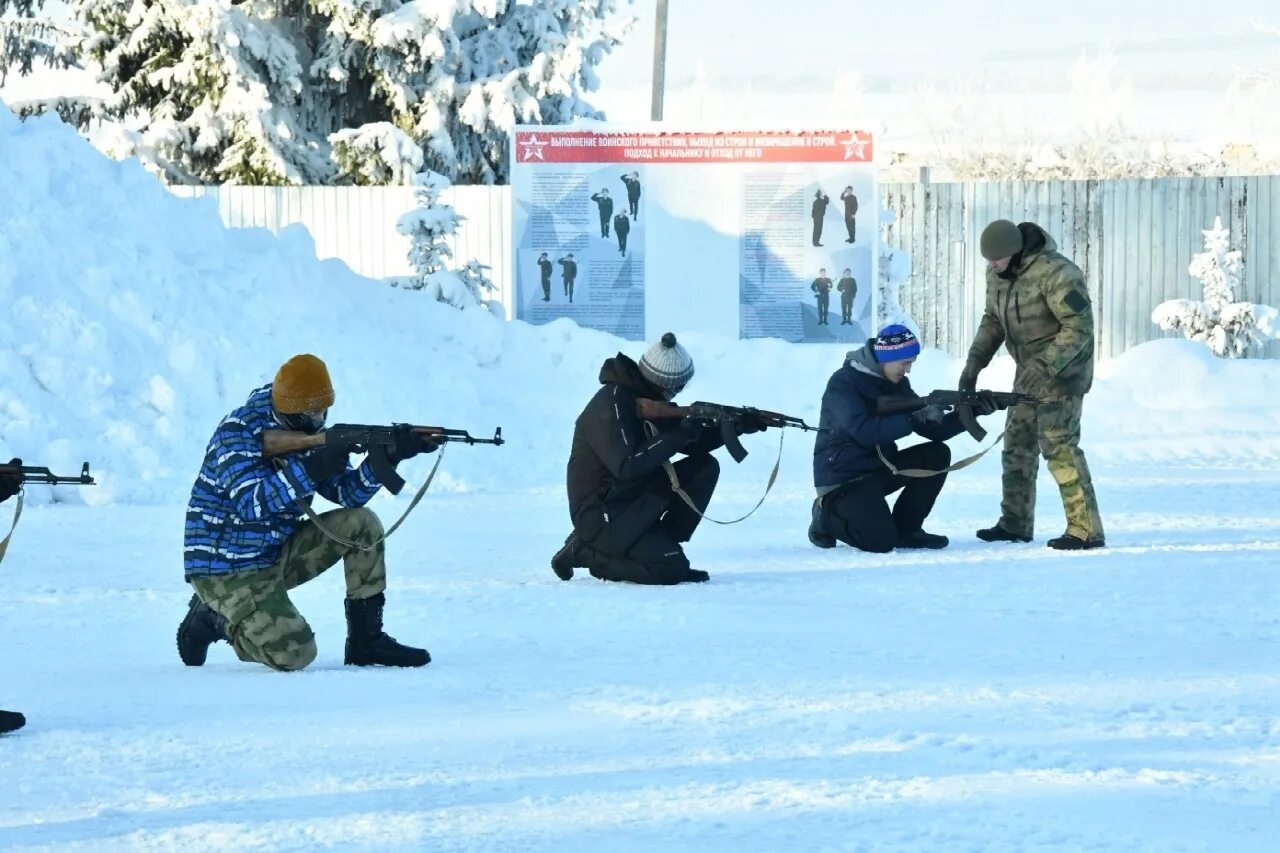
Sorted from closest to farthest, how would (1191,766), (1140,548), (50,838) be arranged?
(50,838), (1191,766), (1140,548)

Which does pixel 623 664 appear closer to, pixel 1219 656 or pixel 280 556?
pixel 280 556

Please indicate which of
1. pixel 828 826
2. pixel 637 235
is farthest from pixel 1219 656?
pixel 637 235

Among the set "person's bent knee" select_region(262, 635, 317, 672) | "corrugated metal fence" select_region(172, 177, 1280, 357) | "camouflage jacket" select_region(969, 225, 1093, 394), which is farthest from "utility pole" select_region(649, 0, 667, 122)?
"person's bent knee" select_region(262, 635, 317, 672)

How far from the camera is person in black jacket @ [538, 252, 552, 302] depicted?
1881cm

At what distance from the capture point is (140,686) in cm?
666

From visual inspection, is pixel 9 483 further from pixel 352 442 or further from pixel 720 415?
pixel 720 415

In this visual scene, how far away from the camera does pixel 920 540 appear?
33.7 feet

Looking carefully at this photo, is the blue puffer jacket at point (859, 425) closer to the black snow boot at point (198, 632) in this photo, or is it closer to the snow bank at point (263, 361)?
the snow bank at point (263, 361)

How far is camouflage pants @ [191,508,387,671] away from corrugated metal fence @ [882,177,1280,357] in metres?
17.3

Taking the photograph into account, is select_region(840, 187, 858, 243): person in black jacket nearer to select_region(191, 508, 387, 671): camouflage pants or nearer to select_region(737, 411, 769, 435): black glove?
select_region(737, 411, 769, 435): black glove

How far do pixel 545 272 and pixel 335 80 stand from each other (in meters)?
8.03

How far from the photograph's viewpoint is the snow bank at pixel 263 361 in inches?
523

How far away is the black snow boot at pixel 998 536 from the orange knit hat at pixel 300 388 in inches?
189

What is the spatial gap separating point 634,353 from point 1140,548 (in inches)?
301
